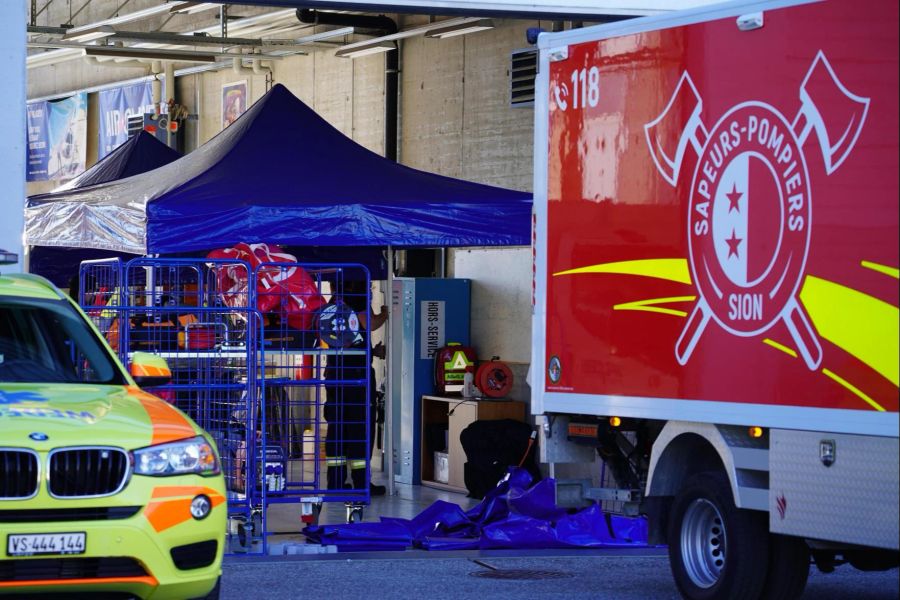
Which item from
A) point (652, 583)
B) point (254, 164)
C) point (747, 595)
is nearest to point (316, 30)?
point (254, 164)

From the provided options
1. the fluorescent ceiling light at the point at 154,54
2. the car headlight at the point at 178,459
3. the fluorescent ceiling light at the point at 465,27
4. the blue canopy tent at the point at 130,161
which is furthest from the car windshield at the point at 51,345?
the fluorescent ceiling light at the point at 154,54

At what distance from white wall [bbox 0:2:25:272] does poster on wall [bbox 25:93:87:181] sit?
18.4 m

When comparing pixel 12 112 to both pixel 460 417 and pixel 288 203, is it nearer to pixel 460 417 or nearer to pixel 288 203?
pixel 288 203

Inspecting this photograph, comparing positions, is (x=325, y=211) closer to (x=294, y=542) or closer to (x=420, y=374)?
(x=294, y=542)

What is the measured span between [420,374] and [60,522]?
10.7 metres

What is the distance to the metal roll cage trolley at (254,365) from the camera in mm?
11438

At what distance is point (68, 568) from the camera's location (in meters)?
6.79

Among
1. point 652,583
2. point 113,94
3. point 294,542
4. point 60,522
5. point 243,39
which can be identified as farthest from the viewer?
point 113,94

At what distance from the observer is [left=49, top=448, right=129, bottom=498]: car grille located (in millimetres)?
6852

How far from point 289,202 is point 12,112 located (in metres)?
2.67

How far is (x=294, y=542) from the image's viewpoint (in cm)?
1191

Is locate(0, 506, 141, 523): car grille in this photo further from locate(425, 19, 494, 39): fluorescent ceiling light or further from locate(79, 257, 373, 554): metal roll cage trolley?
locate(425, 19, 494, 39): fluorescent ceiling light

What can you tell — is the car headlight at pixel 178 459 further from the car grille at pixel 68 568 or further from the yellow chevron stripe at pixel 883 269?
the yellow chevron stripe at pixel 883 269

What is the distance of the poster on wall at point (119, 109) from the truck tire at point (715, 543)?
760 inches
